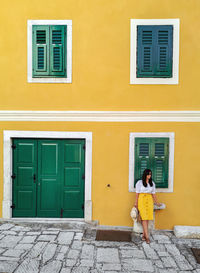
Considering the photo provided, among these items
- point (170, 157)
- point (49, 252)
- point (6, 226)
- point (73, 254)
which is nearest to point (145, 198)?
point (170, 157)

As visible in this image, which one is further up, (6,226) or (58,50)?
(58,50)

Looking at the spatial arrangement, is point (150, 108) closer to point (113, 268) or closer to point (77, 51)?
point (77, 51)

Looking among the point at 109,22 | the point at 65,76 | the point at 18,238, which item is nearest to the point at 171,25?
the point at 109,22

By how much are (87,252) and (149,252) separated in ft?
4.35

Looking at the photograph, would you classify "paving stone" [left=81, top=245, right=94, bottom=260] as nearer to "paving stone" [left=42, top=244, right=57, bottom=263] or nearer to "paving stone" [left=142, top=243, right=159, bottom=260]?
"paving stone" [left=42, top=244, right=57, bottom=263]

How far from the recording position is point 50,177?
5336mm

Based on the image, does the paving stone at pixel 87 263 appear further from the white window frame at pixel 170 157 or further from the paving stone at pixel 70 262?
the white window frame at pixel 170 157

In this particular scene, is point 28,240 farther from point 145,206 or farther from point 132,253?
point 145,206

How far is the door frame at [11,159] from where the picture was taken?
5.19 metres

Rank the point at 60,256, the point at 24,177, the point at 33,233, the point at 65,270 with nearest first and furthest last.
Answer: the point at 65,270, the point at 60,256, the point at 33,233, the point at 24,177

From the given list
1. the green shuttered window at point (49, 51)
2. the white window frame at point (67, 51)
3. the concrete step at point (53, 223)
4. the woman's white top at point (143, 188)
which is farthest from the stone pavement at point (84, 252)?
the green shuttered window at point (49, 51)

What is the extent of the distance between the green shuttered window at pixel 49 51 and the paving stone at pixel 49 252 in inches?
161

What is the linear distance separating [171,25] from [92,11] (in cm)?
205

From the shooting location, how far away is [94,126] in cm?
518
